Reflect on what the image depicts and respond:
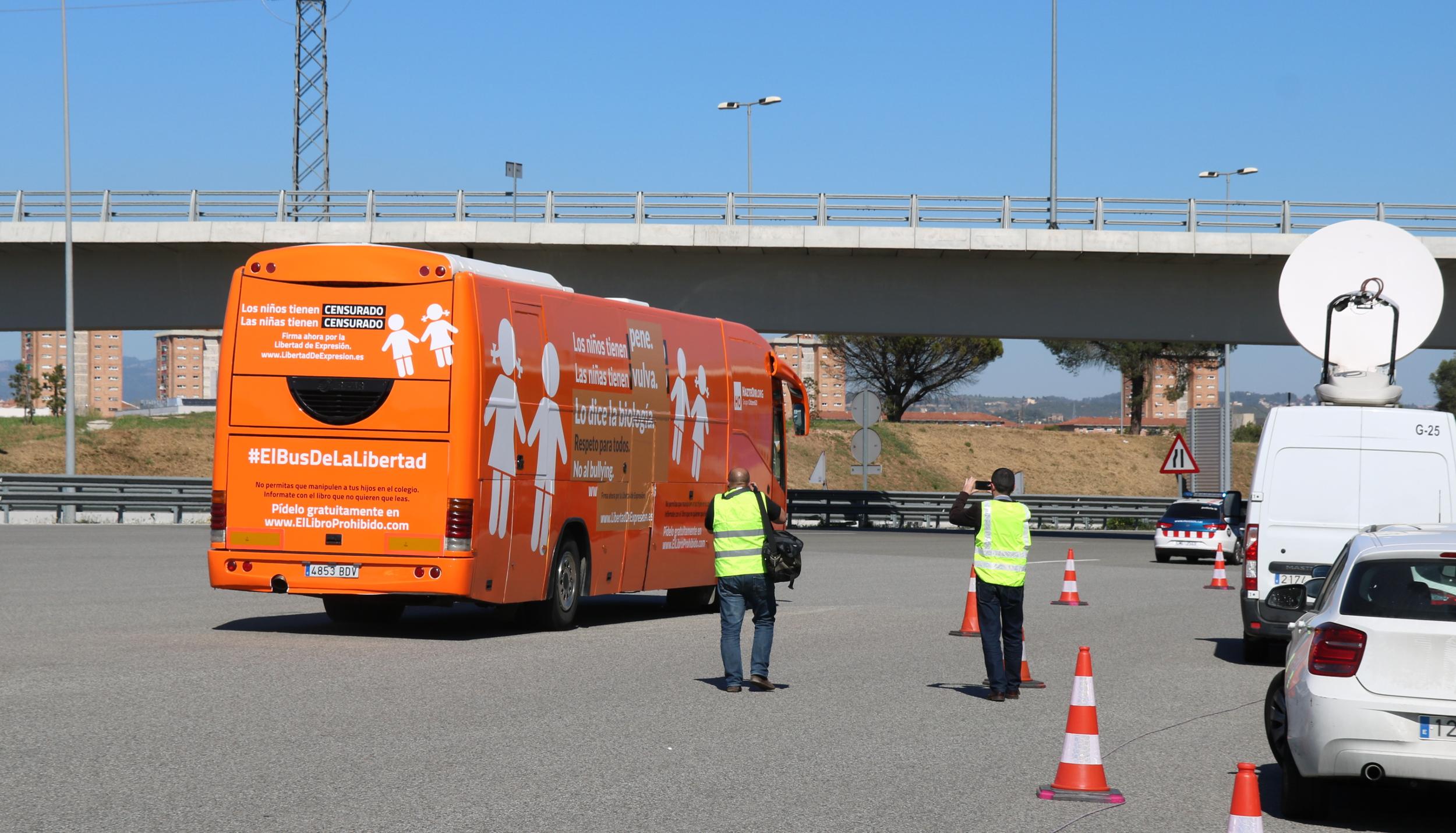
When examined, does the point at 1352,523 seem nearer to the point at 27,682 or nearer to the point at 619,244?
the point at 27,682

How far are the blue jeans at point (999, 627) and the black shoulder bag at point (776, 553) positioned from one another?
134cm

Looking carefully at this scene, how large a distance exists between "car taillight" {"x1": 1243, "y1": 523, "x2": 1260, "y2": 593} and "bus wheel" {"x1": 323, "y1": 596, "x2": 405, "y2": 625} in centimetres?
784

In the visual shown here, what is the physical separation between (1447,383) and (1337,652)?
206 metres

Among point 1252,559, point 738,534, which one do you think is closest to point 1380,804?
point 738,534

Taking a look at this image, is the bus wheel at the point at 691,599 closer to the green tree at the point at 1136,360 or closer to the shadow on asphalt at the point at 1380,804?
the shadow on asphalt at the point at 1380,804

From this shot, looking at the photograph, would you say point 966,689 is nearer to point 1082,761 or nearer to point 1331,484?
point 1082,761

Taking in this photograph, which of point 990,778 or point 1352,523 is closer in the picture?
point 990,778

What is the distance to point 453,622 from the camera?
56.3 feet

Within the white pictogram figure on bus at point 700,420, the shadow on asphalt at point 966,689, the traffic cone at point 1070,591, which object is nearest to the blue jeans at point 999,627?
Result: the shadow on asphalt at point 966,689

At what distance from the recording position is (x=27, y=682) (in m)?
10.9

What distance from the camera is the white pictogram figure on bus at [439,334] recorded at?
14.1 m

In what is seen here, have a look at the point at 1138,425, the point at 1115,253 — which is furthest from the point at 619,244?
the point at 1138,425

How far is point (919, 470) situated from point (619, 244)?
40989 mm

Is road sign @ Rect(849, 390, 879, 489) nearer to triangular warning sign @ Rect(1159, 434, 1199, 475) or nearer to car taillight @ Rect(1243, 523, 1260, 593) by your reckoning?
triangular warning sign @ Rect(1159, 434, 1199, 475)
